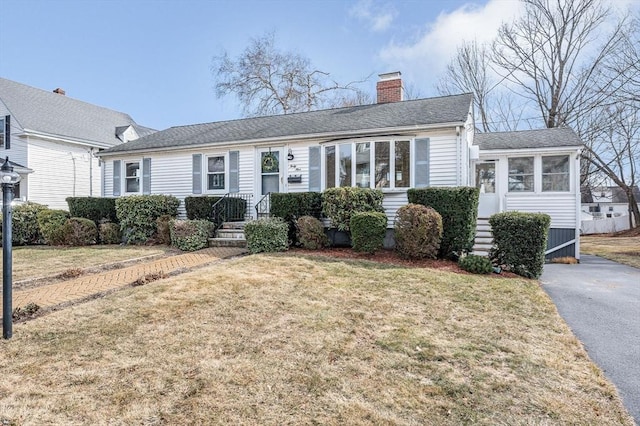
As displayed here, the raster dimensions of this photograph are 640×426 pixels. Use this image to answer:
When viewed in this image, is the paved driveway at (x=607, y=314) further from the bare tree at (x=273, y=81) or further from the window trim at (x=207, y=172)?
the bare tree at (x=273, y=81)

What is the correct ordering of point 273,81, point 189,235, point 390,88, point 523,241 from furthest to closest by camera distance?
point 273,81 < point 390,88 < point 189,235 < point 523,241

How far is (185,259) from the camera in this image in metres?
8.98

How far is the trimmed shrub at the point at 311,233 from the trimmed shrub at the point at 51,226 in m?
8.51

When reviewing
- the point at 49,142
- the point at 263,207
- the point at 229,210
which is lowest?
the point at 229,210

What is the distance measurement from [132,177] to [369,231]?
36.9 ft

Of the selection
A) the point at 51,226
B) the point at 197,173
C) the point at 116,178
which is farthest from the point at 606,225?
the point at 51,226

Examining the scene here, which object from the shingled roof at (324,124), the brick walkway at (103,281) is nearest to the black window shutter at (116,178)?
the shingled roof at (324,124)

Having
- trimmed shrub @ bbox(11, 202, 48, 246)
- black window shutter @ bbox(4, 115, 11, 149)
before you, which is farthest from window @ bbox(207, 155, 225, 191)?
black window shutter @ bbox(4, 115, 11, 149)

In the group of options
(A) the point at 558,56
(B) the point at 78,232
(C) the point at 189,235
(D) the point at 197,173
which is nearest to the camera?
(C) the point at 189,235

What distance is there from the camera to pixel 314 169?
12.2 m

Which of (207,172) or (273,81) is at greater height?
(273,81)

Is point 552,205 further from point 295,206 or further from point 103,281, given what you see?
point 103,281

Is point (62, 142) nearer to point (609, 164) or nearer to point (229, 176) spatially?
point (229, 176)

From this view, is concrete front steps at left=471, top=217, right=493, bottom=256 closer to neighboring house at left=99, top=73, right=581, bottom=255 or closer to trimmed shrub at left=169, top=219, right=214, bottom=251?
neighboring house at left=99, top=73, right=581, bottom=255
